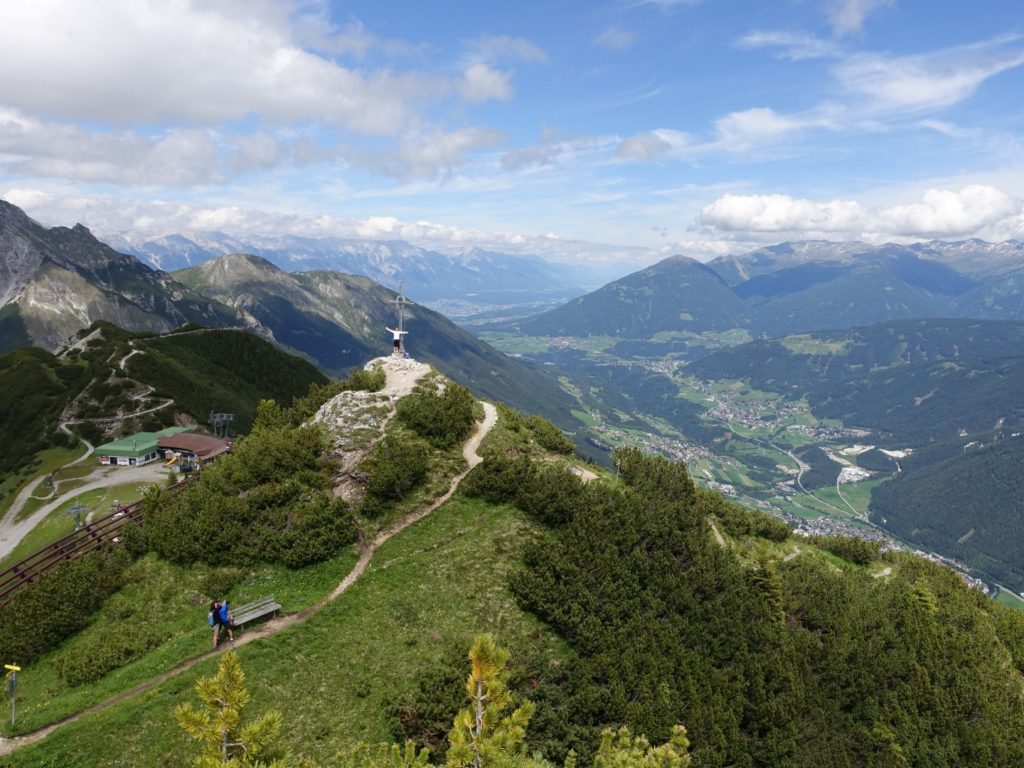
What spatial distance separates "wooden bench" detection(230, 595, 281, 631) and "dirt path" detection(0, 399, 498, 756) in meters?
0.74

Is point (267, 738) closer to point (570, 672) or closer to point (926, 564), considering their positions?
point (570, 672)

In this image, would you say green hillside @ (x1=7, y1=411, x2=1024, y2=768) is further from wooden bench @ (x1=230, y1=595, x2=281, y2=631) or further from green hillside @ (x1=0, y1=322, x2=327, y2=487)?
green hillside @ (x1=0, y1=322, x2=327, y2=487)

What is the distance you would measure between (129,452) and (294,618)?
73.5 m

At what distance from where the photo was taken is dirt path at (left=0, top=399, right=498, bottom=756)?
944 inches

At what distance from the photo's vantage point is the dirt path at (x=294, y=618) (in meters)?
24.0

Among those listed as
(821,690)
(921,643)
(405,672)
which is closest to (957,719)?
(921,643)

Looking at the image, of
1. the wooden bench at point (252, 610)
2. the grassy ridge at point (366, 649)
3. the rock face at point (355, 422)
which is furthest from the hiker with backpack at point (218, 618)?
the rock face at point (355, 422)

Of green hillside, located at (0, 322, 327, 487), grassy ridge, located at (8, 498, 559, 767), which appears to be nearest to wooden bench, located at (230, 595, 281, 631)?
grassy ridge, located at (8, 498, 559, 767)

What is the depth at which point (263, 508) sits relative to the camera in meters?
40.7

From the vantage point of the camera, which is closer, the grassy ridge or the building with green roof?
the grassy ridge

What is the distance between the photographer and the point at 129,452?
86.9m

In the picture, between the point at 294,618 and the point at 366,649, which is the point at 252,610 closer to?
the point at 294,618

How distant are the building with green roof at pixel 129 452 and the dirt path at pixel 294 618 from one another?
65135 millimetres

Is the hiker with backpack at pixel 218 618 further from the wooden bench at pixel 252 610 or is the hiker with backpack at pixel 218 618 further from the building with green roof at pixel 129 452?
the building with green roof at pixel 129 452
